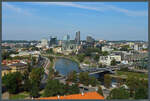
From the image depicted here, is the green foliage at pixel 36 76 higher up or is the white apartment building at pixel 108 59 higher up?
the green foliage at pixel 36 76

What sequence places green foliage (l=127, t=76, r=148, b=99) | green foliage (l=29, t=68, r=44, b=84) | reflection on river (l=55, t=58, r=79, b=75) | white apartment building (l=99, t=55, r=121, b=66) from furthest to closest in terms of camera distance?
white apartment building (l=99, t=55, r=121, b=66) → reflection on river (l=55, t=58, r=79, b=75) → green foliage (l=29, t=68, r=44, b=84) → green foliage (l=127, t=76, r=148, b=99)

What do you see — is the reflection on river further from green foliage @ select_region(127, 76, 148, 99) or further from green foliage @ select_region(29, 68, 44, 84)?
green foliage @ select_region(127, 76, 148, 99)

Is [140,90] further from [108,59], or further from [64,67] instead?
[108,59]

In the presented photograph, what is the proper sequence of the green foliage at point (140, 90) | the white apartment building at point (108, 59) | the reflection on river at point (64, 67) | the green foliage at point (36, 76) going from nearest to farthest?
the green foliage at point (140, 90)
the green foliage at point (36, 76)
the reflection on river at point (64, 67)
the white apartment building at point (108, 59)

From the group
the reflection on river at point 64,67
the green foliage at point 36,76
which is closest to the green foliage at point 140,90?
the green foliage at point 36,76

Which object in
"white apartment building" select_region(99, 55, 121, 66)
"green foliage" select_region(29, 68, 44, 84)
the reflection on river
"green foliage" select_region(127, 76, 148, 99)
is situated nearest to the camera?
"green foliage" select_region(127, 76, 148, 99)

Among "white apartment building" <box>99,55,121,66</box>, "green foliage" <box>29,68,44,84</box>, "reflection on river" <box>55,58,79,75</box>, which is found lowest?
"reflection on river" <box>55,58,79,75</box>

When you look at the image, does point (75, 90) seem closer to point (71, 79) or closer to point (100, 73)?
point (71, 79)

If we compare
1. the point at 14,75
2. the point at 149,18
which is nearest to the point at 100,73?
the point at 14,75

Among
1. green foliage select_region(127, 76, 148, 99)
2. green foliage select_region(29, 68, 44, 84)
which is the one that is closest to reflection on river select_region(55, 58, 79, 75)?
green foliage select_region(29, 68, 44, 84)

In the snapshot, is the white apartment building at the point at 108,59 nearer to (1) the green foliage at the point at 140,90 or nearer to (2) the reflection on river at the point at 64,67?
(2) the reflection on river at the point at 64,67

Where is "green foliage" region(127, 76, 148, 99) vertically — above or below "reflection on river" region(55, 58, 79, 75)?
above
